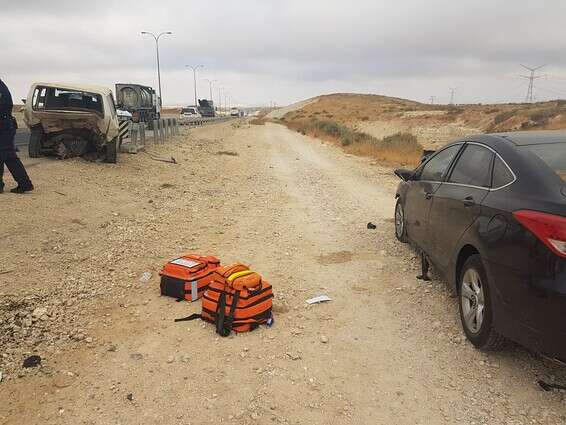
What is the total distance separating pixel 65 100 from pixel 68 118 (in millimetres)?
633

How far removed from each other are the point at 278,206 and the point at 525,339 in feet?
22.4

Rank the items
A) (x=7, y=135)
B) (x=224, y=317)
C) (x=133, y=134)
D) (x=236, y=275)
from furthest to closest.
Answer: (x=133, y=134) → (x=7, y=135) → (x=236, y=275) → (x=224, y=317)

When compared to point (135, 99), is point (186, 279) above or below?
below

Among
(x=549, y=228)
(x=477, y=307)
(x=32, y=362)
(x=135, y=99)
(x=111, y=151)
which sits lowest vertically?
(x=32, y=362)

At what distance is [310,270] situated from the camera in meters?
5.64

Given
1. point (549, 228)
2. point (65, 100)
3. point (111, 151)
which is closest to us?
point (549, 228)

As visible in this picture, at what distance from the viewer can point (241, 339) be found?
392cm

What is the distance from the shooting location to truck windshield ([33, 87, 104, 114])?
38.8 ft

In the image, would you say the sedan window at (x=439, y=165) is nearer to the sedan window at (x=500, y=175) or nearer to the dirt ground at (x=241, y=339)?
the sedan window at (x=500, y=175)

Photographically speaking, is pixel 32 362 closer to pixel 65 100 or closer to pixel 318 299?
pixel 318 299

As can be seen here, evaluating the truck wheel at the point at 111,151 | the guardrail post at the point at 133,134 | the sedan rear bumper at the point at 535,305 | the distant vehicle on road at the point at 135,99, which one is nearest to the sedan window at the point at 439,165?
the sedan rear bumper at the point at 535,305

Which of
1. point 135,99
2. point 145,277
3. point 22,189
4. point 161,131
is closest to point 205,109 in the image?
point 135,99

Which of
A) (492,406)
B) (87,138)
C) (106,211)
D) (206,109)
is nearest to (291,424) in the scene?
(492,406)

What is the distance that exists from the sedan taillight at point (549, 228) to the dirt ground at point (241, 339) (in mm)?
1061
